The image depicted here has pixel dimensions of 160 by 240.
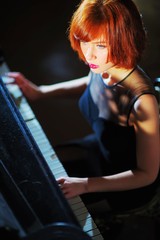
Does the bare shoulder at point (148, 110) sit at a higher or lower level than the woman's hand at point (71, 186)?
higher

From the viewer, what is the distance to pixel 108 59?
3.83ft

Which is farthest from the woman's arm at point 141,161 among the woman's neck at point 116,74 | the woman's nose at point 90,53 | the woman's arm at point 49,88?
the woman's arm at point 49,88

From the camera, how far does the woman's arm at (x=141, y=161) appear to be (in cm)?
125

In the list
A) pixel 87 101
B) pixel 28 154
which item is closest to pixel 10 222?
pixel 28 154

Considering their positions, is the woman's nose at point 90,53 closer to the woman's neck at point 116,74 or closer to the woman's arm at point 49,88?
the woman's neck at point 116,74

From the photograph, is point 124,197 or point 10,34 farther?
point 10,34

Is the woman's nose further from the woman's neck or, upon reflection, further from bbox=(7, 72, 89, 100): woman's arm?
bbox=(7, 72, 89, 100): woman's arm

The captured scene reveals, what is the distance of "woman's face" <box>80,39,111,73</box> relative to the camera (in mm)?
1126

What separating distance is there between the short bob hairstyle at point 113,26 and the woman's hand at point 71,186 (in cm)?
43

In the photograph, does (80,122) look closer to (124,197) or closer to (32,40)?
(32,40)

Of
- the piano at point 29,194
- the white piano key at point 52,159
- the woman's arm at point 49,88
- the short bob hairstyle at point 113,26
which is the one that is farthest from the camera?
the woman's arm at point 49,88

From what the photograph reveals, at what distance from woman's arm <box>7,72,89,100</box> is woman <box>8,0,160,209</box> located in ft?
0.59

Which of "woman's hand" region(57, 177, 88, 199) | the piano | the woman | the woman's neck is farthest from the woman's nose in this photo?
"woman's hand" region(57, 177, 88, 199)

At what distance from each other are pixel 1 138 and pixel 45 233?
40cm
